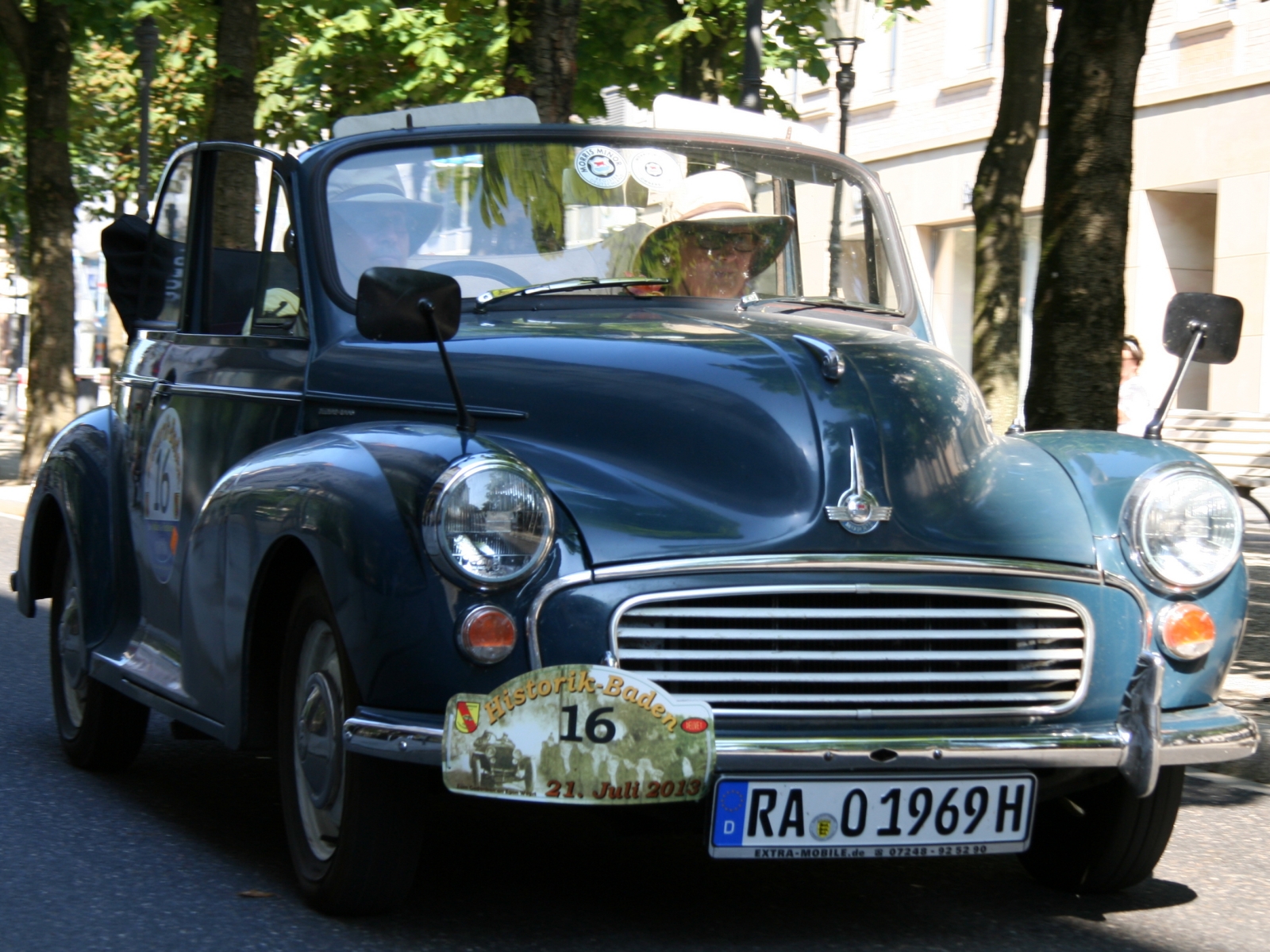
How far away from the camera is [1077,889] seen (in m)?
4.79

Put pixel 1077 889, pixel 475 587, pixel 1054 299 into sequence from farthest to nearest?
1. pixel 1054 299
2. pixel 1077 889
3. pixel 475 587

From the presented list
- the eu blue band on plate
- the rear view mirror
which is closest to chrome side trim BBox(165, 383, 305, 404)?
the eu blue band on plate

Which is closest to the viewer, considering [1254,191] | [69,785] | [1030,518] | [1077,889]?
[1030,518]

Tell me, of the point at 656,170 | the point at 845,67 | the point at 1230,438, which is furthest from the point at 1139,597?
the point at 1230,438

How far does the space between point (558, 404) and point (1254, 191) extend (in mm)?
22103

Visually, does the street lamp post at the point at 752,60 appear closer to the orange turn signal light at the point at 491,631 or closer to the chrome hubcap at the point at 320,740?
the chrome hubcap at the point at 320,740

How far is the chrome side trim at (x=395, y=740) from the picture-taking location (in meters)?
3.89

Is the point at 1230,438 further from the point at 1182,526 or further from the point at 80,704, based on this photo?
the point at 1182,526

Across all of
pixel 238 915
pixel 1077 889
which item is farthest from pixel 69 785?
pixel 1077 889

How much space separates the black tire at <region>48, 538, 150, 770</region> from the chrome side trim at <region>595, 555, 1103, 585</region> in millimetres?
2756

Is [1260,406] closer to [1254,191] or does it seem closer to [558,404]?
[1254,191]

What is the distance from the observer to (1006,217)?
1539cm

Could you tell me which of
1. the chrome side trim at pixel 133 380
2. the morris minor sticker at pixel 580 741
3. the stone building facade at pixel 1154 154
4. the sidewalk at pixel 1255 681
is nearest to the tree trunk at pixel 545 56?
the sidewalk at pixel 1255 681

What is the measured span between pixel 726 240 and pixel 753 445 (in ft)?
4.85
